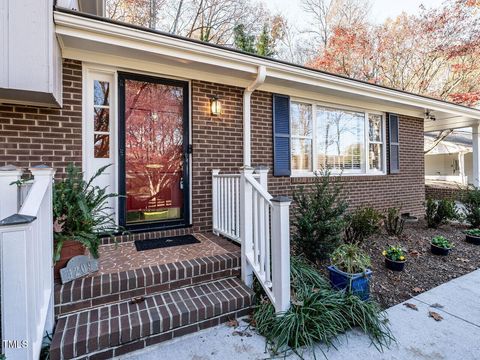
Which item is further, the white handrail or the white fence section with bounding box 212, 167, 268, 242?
the white fence section with bounding box 212, 167, 268, 242

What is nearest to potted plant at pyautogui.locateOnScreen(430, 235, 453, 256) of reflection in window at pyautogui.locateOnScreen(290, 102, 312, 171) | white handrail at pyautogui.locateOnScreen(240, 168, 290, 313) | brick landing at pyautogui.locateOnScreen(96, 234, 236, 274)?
reflection in window at pyautogui.locateOnScreen(290, 102, 312, 171)

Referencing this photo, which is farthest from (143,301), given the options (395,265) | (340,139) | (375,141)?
(375,141)

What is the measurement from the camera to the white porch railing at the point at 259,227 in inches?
88.9

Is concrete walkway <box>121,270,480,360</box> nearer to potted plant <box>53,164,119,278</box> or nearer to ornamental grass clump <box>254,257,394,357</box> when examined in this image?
ornamental grass clump <box>254,257,394,357</box>

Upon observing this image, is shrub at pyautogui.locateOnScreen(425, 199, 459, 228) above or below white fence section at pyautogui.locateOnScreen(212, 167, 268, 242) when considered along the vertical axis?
below

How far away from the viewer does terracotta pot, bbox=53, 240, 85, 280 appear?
7.66 feet

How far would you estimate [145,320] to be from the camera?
208 cm

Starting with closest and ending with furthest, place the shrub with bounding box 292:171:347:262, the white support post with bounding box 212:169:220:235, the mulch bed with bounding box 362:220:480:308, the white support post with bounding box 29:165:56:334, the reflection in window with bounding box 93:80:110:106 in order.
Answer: the white support post with bounding box 29:165:56:334, the mulch bed with bounding box 362:220:480:308, the shrub with bounding box 292:171:347:262, the reflection in window with bounding box 93:80:110:106, the white support post with bounding box 212:169:220:235

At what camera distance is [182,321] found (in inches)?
86.1

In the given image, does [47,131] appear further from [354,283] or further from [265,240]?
[354,283]

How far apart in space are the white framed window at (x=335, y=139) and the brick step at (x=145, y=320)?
2.98 m

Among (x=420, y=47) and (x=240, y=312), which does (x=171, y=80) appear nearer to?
(x=240, y=312)

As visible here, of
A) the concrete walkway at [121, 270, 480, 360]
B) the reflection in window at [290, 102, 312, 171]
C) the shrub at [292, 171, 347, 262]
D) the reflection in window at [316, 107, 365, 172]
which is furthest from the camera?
the reflection in window at [316, 107, 365, 172]

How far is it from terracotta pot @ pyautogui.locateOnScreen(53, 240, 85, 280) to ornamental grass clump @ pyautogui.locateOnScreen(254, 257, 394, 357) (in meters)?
1.73
